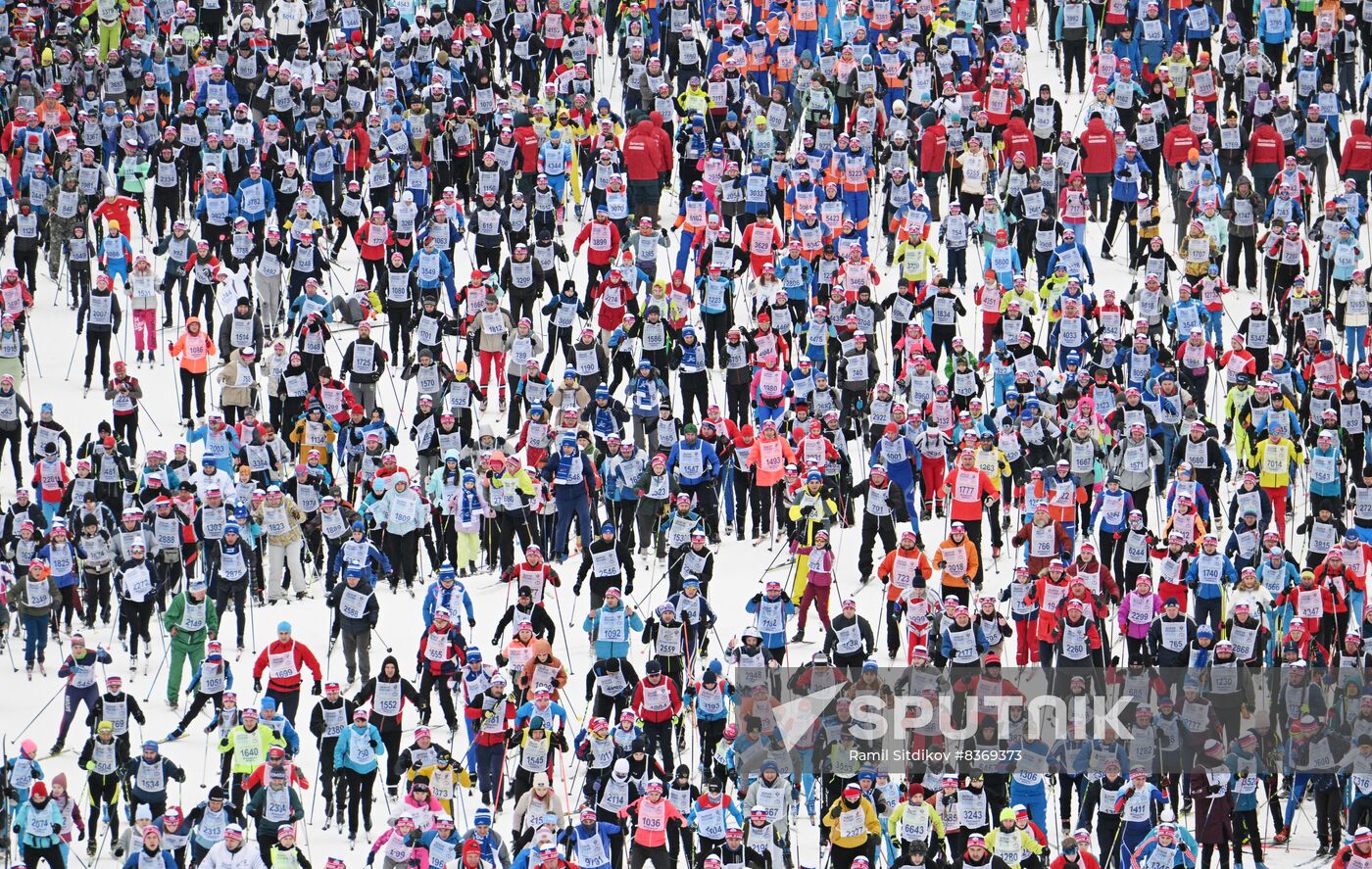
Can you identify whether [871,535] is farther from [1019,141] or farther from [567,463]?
[1019,141]

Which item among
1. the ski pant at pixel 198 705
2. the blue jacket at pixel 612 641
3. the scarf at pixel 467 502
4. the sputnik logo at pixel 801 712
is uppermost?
the scarf at pixel 467 502

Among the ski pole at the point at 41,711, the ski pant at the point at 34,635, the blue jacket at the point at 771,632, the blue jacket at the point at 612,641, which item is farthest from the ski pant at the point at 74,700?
the blue jacket at the point at 771,632

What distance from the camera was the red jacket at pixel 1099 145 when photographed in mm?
36438

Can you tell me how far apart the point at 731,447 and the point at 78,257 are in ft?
30.6

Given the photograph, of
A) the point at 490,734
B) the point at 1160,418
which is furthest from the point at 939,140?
the point at 490,734

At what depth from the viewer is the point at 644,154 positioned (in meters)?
36.6

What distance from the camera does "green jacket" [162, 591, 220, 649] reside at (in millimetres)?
28125

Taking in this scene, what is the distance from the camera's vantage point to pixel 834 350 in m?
33.3

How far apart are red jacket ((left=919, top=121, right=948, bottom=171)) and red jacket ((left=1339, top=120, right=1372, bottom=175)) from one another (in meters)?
5.37

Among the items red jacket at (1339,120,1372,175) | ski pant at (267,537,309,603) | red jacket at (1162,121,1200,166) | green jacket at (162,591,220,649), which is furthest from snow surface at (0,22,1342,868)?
red jacket at (1339,120,1372,175)

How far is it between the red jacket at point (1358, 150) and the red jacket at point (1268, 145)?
43.2 inches

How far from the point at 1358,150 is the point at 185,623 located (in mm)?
17548

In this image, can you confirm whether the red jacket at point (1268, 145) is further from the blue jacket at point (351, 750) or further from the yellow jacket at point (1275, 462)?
the blue jacket at point (351, 750)

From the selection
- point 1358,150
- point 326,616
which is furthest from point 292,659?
point 1358,150
